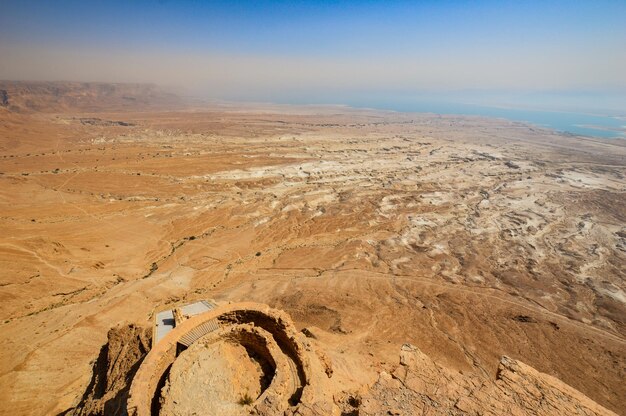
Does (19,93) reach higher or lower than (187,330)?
higher

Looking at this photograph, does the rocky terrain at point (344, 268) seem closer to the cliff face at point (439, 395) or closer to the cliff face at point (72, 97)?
the cliff face at point (439, 395)

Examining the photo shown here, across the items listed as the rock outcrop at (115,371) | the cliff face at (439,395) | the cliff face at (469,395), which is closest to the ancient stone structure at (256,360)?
the cliff face at (439,395)

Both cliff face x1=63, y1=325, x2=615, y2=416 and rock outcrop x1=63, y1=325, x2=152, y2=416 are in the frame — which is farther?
rock outcrop x1=63, y1=325, x2=152, y2=416

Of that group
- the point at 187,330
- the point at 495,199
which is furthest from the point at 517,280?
the point at 187,330

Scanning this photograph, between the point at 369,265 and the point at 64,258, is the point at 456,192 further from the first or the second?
the point at 64,258

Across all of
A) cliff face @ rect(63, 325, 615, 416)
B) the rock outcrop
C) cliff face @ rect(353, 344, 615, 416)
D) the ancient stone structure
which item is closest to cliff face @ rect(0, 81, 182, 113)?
the rock outcrop

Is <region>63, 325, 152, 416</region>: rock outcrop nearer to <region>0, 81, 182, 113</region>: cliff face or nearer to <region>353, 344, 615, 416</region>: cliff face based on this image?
<region>353, 344, 615, 416</region>: cliff face

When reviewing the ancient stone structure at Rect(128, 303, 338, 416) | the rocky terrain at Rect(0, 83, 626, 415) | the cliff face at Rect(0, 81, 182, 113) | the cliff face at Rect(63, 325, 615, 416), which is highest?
the cliff face at Rect(0, 81, 182, 113)
